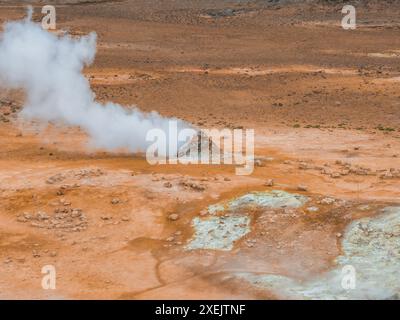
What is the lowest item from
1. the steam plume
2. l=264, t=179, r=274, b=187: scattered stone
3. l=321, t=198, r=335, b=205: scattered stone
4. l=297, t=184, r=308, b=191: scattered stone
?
l=321, t=198, r=335, b=205: scattered stone

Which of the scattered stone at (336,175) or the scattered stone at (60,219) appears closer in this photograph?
the scattered stone at (60,219)

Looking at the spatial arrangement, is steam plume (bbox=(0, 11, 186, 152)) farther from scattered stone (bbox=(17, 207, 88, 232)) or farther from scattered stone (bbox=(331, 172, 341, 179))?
scattered stone (bbox=(331, 172, 341, 179))

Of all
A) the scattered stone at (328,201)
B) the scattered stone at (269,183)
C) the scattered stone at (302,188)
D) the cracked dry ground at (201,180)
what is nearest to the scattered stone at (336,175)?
the cracked dry ground at (201,180)

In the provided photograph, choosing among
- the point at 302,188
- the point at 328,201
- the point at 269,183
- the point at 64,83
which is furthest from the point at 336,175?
the point at 64,83

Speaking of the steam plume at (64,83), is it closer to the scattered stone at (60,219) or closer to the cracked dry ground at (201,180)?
the cracked dry ground at (201,180)

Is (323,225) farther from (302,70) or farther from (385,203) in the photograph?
(302,70)

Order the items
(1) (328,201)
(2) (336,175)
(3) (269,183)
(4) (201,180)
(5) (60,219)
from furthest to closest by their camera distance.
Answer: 1. (2) (336,175)
2. (4) (201,180)
3. (3) (269,183)
4. (5) (60,219)
5. (1) (328,201)

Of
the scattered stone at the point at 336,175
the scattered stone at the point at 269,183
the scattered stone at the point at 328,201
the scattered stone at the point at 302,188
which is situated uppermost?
the scattered stone at the point at 336,175

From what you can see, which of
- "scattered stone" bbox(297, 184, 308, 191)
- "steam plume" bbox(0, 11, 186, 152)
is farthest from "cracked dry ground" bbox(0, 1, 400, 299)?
"steam plume" bbox(0, 11, 186, 152)

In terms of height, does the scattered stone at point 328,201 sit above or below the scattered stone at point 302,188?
below

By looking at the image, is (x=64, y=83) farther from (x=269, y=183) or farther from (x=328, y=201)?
(x=328, y=201)
